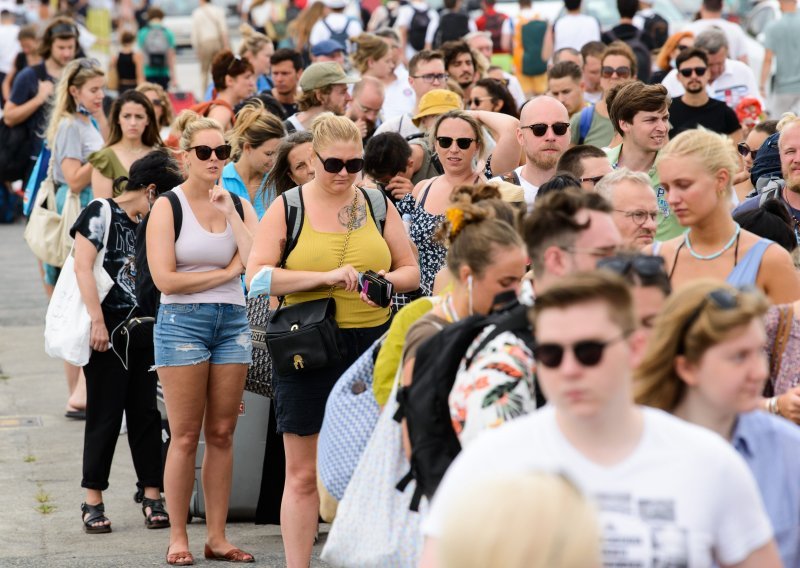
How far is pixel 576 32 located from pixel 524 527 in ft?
43.4

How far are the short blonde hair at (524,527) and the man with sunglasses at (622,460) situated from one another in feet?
1.32

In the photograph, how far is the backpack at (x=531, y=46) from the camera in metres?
16.3

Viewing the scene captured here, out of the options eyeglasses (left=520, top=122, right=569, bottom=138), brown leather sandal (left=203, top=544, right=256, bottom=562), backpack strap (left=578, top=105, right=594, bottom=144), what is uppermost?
backpack strap (left=578, top=105, right=594, bottom=144)

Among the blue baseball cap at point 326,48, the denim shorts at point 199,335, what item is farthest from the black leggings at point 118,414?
the blue baseball cap at point 326,48

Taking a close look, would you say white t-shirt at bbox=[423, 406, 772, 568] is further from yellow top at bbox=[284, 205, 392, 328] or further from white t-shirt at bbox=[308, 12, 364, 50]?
white t-shirt at bbox=[308, 12, 364, 50]

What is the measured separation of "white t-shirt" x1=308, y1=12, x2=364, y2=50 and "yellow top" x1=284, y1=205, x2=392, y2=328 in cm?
980

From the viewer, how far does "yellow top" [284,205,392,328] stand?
602 centimetres

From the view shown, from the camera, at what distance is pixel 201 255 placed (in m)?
6.57

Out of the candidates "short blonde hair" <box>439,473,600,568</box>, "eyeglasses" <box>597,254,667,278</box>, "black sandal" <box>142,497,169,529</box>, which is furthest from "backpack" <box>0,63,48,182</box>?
"short blonde hair" <box>439,473,600,568</box>

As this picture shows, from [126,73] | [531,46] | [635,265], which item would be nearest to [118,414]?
[635,265]

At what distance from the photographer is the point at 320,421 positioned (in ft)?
19.6

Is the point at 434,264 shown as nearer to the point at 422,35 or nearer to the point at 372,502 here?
the point at 372,502

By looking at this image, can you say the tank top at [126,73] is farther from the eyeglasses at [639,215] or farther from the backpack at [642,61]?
the eyeglasses at [639,215]

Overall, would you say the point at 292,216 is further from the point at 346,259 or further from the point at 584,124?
the point at 584,124
